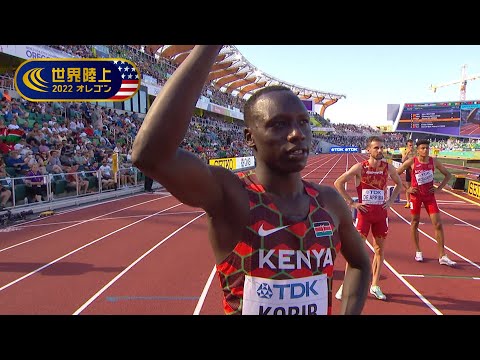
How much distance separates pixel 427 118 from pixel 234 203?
63128mm

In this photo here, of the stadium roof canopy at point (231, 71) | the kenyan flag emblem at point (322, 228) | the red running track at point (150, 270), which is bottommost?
the red running track at point (150, 270)

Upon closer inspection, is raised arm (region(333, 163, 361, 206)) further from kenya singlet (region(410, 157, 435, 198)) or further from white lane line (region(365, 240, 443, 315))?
kenya singlet (region(410, 157, 435, 198))

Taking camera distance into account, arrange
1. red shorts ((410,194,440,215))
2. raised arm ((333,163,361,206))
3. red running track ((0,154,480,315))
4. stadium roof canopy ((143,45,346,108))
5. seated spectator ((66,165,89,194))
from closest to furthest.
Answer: red running track ((0,154,480,315)) → raised arm ((333,163,361,206)) → red shorts ((410,194,440,215)) → seated spectator ((66,165,89,194)) → stadium roof canopy ((143,45,346,108))

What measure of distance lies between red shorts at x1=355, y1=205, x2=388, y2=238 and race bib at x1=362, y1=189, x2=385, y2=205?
8cm

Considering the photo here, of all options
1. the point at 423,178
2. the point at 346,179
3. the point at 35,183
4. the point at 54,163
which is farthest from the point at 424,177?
the point at 54,163

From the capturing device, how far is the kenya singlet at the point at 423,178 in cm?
595

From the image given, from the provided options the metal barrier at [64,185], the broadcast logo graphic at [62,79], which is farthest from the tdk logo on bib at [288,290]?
the broadcast logo graphic at [62,79]

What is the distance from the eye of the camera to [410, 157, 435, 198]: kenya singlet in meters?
5.95

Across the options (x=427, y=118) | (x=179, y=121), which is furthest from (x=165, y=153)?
(x=427, y=118)

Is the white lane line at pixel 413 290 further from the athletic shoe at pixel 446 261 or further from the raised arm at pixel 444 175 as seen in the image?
the raised arm at pixel 444 175

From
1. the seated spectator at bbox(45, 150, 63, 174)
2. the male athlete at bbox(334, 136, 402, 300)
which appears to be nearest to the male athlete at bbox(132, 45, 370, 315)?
the male athlete at bbox(334, 136, 402, 300)

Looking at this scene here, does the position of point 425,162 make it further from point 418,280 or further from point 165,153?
point 165,153

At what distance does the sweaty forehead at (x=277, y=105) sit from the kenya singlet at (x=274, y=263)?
264 millimetres

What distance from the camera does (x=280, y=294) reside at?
128 cm
